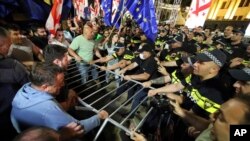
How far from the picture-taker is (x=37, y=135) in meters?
1.30

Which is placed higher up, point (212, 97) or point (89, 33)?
point (89, 33)

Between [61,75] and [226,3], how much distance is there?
40.8m

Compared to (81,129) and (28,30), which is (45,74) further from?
(28,30)

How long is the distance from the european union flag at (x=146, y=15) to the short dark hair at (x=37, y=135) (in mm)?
4734

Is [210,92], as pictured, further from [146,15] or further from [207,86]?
[146,15]

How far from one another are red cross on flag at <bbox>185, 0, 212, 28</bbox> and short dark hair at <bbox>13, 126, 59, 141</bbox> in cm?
1039

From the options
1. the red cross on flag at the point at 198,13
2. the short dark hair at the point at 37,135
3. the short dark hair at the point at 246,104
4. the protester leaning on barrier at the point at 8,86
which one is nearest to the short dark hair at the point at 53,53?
the protester leaning on barrier at the point at 8,86

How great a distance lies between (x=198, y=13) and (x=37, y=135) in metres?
10.8

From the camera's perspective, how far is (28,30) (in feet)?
18.2

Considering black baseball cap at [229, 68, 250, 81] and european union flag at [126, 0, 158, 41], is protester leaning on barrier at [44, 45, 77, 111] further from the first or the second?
european union flag at [126, 0, 158, 41]

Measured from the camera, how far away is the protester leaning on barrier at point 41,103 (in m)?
1.84

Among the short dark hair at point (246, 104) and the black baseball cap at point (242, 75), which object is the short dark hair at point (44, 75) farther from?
the black baseball cap at point (242, 75)

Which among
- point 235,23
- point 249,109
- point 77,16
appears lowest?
point 235,23

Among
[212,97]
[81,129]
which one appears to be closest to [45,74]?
[81,129]
